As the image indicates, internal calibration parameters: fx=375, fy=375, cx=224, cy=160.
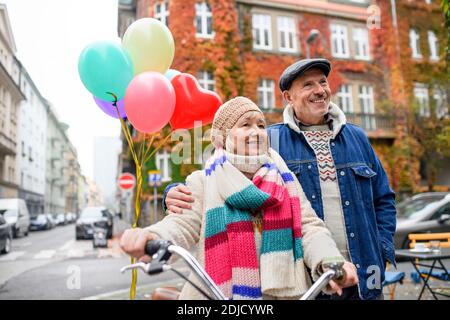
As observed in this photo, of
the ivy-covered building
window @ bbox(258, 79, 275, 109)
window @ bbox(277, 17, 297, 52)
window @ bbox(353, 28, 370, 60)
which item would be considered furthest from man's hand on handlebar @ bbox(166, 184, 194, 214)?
window @ bbox(277, 17, 297, 52)

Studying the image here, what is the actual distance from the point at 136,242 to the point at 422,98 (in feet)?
44.8

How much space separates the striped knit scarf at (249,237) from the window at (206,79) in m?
9.44

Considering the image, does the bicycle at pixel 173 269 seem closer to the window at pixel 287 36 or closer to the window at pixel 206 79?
the window at pixel 206 79

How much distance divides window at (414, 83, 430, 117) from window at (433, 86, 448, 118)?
0.27 m

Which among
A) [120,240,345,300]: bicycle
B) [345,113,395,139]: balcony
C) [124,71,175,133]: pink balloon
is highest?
[345,113,395,139]: balcony

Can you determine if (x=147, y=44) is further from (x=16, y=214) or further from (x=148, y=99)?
(x=16, y=214)

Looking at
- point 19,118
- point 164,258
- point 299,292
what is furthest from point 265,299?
point 19,118

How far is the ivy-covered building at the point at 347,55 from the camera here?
10.1 m

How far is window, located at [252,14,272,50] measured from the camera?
37.9ft

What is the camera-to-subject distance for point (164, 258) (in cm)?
87

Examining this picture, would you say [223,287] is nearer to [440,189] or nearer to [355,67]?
[355,67]

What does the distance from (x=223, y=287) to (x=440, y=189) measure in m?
13.8

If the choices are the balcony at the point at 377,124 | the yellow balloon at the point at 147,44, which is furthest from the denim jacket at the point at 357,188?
the balcony at the point at 377,124

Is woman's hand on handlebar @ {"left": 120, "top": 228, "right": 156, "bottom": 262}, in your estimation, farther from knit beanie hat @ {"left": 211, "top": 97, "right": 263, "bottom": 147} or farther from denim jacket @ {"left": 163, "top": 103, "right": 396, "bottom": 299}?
denim jacket @ {"left": 163, "top": 103, "right": 396, "bottom": 299}
